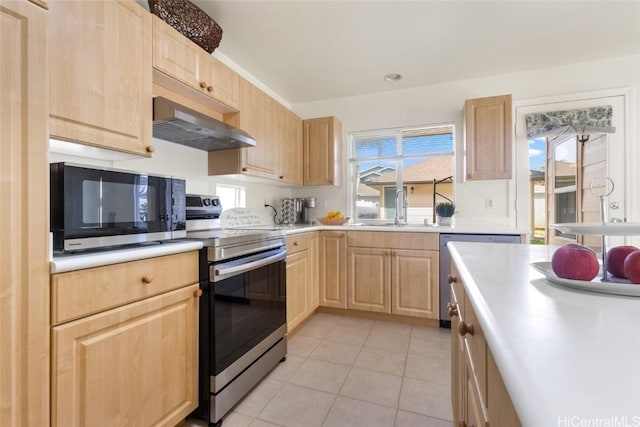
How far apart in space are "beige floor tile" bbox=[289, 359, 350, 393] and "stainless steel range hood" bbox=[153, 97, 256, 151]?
158 centimetres

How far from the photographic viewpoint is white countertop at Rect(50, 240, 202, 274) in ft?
3.21

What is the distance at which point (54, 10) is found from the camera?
119 centimetres

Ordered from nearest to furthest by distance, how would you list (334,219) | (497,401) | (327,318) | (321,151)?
(497,401), (327,318), (334,219), (321,151)

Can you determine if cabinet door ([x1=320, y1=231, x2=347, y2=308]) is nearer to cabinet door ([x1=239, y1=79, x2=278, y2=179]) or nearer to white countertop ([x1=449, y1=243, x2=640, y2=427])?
cabinet door ([x1=239, y1=79, x2=278, y2=179])

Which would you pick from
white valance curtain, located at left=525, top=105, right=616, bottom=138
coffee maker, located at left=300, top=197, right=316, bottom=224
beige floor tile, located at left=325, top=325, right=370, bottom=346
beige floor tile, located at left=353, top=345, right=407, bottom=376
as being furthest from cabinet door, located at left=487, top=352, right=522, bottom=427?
coffee maker, located at left=300, top=197, right=316, bottom=224

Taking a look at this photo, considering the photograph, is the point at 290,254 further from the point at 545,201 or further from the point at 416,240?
the point at 545,201

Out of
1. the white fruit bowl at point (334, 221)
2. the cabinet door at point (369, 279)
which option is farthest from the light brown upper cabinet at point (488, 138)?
the white fruit bowl at point (334, 221)

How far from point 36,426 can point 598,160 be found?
160 inches

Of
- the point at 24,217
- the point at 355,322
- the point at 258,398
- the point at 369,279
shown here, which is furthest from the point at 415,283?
the point at 24,217

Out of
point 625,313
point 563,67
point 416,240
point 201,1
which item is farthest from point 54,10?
point 563,67

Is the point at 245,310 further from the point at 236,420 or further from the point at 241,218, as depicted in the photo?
the point at 241,218

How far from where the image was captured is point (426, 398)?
172 centimetres

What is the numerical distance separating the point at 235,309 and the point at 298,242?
1005 millimetres

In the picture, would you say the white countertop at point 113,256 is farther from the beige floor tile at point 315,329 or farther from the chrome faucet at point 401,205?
the chrome faucet at point 401,205
